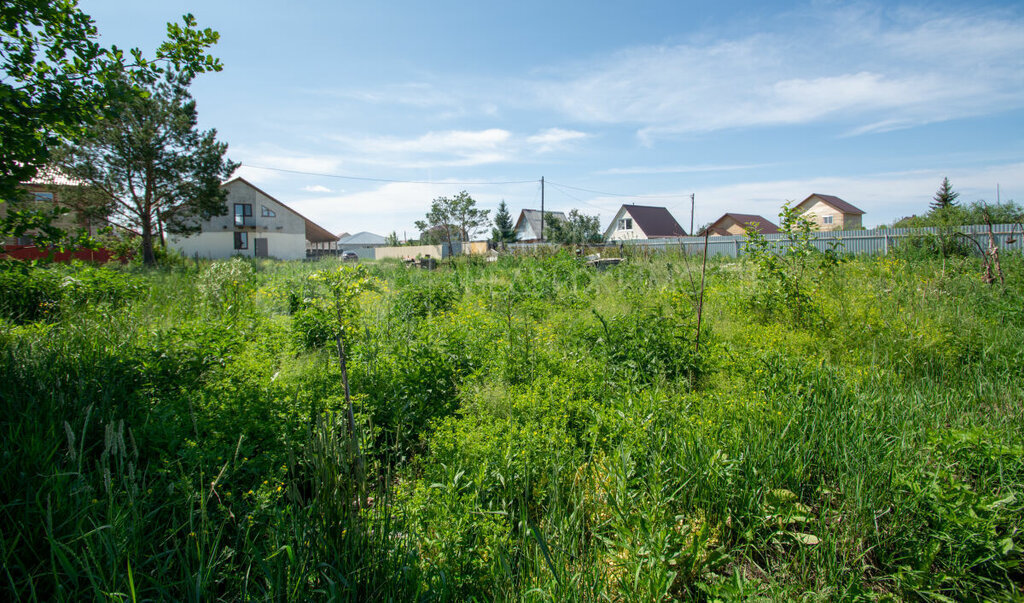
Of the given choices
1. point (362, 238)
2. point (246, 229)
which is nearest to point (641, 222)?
point (246, 229)

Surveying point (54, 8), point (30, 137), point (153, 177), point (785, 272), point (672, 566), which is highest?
point (153, 177)

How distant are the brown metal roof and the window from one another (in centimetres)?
3632

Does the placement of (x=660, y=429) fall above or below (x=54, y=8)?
below

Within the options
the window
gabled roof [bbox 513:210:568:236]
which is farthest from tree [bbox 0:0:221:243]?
gabled roof [bbox 513:210:568:236]

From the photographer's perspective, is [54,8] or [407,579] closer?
[407,579]

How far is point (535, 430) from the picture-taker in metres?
2.53

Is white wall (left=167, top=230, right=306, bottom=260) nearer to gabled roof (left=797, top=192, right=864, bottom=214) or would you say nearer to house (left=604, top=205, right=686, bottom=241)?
house (left=604, top=205, right=686, bottom=241)

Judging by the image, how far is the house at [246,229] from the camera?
127ft

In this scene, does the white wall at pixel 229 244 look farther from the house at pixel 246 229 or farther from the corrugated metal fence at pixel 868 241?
the corrugated metal fence at pixel 868 241

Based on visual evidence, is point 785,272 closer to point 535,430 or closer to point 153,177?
point 535,430

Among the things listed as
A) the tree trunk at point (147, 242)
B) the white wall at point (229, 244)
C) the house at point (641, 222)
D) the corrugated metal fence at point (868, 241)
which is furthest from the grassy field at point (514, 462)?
the house at point (641, 222)

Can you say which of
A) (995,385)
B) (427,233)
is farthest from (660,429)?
(427,233)

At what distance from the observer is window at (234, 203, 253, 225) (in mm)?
39125

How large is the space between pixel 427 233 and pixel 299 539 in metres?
51.5
